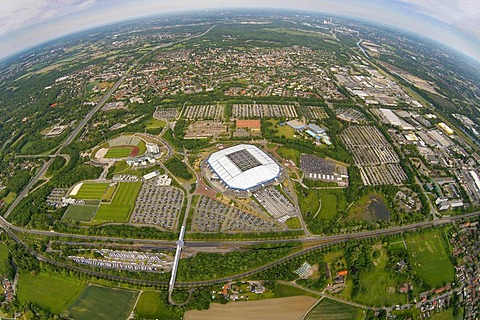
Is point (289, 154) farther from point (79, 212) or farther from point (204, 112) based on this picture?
point (79, 212)

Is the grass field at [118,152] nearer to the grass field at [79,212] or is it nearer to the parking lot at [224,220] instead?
the grass field at [79,212]

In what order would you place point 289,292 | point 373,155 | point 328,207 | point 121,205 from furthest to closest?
point 373,155, point 121,205, point 328,207, point 289,292

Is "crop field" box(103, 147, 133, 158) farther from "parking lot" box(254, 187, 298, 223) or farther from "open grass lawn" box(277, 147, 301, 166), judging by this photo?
"open grass lawn" box(277, 147, 301, 166)

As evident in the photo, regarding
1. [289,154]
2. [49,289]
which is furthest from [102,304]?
[289,154]

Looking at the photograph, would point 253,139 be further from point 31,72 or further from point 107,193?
point 31,72

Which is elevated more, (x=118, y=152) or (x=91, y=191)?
(x=118, y=152)

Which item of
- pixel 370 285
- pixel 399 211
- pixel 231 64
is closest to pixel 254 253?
pixel 370 285
